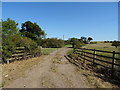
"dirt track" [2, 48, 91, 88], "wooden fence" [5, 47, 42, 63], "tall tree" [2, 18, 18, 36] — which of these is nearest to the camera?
"dirt track" [2, 48, 91, 88]

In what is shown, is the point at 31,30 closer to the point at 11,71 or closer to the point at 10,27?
the point at 10,27

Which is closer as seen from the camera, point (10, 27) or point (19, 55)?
point (19, 55)

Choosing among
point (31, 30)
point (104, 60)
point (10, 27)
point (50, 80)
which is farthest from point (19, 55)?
point (31, 30)

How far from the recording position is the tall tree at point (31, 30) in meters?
40.0

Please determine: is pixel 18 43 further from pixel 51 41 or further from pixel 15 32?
pixel 51 41

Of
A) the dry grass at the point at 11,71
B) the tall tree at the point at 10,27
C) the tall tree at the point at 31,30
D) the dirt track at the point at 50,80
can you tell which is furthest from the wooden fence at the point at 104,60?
the tall tree at the point at 31,30

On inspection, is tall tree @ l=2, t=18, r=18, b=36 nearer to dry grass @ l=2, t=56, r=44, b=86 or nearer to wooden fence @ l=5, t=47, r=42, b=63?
wooden fence @ l=5, t=47, r=42, b=63

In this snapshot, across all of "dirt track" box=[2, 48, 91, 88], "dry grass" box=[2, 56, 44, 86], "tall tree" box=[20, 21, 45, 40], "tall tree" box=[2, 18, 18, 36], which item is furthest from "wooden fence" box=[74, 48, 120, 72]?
"tall tree" box=[20, 21, 45, 40]

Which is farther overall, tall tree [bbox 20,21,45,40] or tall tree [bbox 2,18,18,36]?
tall tree [bbox 20,21,45,40]

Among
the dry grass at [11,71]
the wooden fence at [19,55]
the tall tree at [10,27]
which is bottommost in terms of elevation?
the dry grass at [11,71]

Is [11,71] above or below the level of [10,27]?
below

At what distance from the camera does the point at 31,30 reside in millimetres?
41125

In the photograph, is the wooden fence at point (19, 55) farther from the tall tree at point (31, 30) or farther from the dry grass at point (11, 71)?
the tall tree at point (31, 30)

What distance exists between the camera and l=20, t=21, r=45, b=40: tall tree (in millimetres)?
40000
